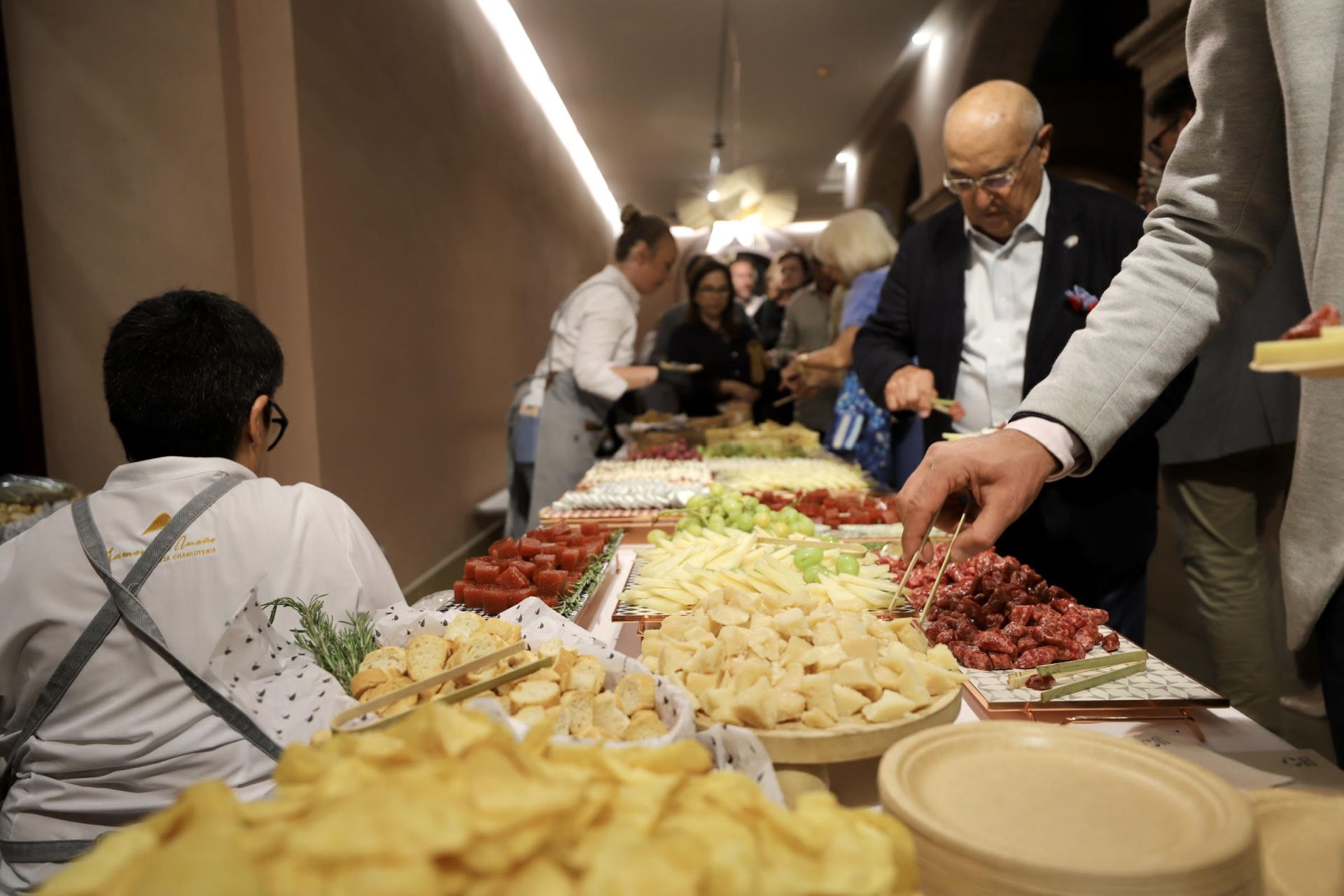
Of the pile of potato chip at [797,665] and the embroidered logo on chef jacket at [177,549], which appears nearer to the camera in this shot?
the pile of potato chip at [797,665]

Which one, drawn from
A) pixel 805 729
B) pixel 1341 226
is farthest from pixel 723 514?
pixel 1341 226

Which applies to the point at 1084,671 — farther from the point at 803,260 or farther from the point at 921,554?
the point at 803,260

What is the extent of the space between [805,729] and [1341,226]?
0.85m

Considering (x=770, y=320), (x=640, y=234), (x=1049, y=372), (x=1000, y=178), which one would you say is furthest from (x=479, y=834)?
(x=770, y=320)

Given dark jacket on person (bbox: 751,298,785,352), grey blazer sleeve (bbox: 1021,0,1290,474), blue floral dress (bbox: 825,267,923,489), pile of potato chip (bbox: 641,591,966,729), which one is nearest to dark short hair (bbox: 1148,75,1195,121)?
blue floral dress (bbox: 825,267,923,489)

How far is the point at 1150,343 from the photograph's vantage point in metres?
1.21

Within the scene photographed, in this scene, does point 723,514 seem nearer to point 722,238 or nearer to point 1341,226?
point 1341,226

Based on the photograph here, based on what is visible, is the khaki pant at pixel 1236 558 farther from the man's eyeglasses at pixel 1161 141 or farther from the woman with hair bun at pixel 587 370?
the woman with hair bun at pixel 587 370

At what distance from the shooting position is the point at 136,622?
126 cm

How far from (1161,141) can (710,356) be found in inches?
129

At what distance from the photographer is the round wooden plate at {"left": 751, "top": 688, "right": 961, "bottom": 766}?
929mm

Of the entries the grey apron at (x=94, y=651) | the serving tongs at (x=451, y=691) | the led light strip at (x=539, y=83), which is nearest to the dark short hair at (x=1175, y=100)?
the serving tongs at (x=451, y=691)

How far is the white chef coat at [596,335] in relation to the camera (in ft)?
14.4

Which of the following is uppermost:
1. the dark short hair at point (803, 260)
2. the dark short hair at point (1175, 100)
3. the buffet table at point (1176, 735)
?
the dark short hair at point (1175, 100)
